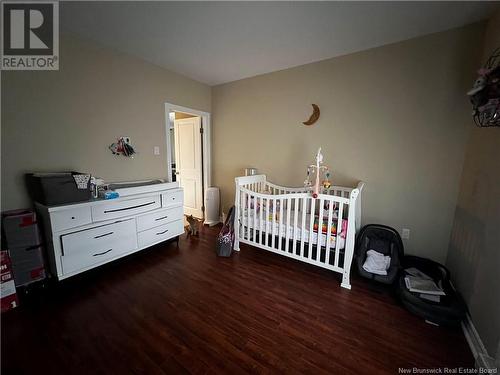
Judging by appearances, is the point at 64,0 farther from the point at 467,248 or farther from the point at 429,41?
the point at 467,248

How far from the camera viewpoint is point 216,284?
76.2 inches

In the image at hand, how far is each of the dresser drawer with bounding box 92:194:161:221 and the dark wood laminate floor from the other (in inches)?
24.3

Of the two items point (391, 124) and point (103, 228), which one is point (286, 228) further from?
point (103, 228)

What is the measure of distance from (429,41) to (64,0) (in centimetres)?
313

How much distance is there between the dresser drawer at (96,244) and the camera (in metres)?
1.77

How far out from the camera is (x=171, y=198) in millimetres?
2586

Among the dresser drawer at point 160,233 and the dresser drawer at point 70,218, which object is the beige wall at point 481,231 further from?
the dresser drawer at point 70,218

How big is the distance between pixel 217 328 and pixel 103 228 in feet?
4.75

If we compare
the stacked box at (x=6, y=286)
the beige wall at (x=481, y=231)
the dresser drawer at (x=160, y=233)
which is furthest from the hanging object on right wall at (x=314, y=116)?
the stacked box at (x=6, y=286)

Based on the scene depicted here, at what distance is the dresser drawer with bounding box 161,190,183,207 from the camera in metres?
2.50

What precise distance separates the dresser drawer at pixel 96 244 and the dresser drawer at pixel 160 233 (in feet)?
0.29

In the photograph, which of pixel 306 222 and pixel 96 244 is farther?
pixel 306 222

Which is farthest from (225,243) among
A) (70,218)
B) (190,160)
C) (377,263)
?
(190,160)

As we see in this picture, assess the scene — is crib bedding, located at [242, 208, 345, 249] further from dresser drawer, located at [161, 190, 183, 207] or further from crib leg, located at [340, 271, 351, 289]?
dresser drawer, located at [161, 190, 183, 207]
